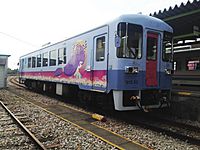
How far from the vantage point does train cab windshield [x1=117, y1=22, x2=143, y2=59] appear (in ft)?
23.2

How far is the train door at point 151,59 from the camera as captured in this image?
25.0 feet

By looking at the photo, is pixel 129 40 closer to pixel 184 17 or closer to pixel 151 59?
pixel 151 59

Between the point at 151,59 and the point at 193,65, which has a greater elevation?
the point at 193,65

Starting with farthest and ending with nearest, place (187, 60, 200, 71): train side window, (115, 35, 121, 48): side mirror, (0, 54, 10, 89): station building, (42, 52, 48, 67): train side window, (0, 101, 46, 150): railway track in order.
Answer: (0, 54, 10, 89): station building < (187, 60, 200, 71): train side window < (42, 52, 48, 67): train side window < (115, 35, 121, 48): side mirror < (0, 101, 46, 150): railway track

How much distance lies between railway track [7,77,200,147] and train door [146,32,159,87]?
1.20 metres

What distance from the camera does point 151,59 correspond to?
774cm

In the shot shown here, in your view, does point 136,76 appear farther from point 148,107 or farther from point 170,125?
point 170,125

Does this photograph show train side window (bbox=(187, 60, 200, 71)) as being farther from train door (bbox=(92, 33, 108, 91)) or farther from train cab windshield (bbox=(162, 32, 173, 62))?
train door (bbox=(92, 33, 108, 91))

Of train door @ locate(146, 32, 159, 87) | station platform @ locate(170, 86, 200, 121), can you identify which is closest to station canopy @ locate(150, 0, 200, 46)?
train door @ locate(146, 32, 159, 87)

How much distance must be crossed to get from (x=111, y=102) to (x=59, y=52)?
522cm

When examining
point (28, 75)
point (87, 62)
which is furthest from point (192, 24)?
point (28, 75)

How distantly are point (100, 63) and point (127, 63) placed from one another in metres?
1.12

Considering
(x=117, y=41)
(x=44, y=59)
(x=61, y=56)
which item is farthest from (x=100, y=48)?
(x=44, y=59)

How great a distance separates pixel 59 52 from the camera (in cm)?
1188
